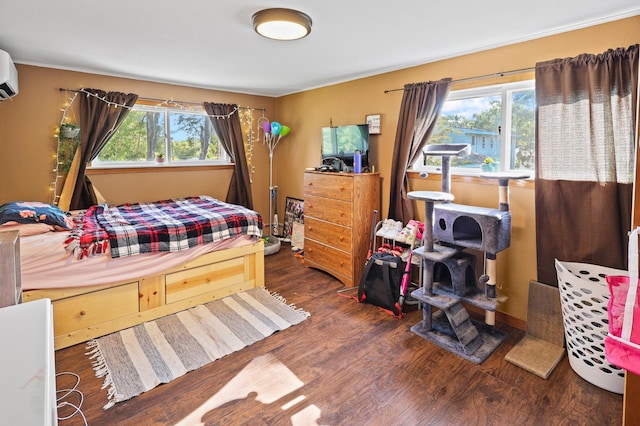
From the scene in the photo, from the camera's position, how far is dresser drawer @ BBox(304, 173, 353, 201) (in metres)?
3.54

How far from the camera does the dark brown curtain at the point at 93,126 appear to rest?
12.5 ft

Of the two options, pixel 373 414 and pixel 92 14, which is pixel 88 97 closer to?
pixel 92 14

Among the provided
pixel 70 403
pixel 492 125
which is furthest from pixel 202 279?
pixel 492 125

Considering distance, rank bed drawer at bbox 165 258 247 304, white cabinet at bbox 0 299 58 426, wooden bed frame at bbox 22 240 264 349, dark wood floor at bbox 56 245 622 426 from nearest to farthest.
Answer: white cabinet at bbox 0 299 58 426 < dark wood floor at bbox 56 245 622 426 < wooden bed frame at bbox 22 240 264 349 < bed drawer at bbox 165 258 247 304

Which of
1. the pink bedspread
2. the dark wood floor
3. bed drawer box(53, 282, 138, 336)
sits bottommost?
the dark wood floor

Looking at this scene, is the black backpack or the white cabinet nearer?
the white cabinet

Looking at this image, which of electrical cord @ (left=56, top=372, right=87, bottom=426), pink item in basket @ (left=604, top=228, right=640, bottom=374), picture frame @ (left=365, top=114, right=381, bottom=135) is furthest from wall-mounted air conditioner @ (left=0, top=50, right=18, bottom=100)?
pink item in basket @ (left=604, top=228, right=640, bottom=374)

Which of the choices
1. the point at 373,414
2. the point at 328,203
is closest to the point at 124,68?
the point at 328,203

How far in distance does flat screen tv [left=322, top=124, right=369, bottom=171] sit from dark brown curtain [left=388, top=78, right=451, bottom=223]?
347 millimetres

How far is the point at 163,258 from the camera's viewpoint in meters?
2.94

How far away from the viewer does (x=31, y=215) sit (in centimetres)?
275

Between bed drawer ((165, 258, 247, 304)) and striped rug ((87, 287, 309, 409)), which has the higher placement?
bed drawer ((165, 258, 247, 304))

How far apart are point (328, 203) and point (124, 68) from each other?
2.58m

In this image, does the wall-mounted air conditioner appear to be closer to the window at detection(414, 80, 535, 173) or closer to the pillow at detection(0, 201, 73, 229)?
the pillow at detection(0, 201, 73, 229)
